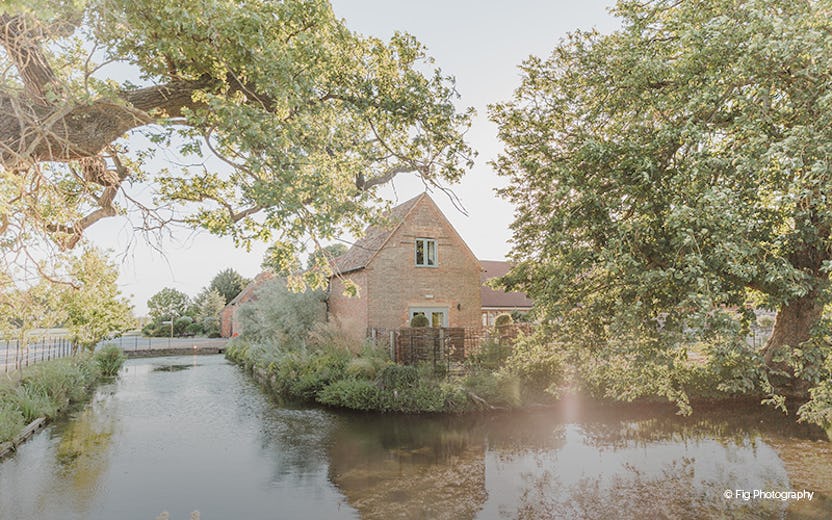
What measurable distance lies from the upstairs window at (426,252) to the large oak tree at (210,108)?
40.5 feet

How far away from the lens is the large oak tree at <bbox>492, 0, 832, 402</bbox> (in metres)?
5.75

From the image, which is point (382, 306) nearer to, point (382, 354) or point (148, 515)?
point (382, 354)

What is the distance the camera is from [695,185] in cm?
662

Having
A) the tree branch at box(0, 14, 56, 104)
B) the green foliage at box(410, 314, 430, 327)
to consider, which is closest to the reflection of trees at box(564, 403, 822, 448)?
the green foliage at box(410, 314, 430, 327)

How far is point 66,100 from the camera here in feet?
16.5

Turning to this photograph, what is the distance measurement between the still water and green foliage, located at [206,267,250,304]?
35898 mm

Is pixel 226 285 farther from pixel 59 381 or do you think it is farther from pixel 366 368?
pixel 366 368

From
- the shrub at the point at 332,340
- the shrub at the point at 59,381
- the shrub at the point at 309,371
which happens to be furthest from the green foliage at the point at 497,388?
the shrub at the point at 59,381

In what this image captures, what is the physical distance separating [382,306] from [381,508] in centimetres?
1277

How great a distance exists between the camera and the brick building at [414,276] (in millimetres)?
20219

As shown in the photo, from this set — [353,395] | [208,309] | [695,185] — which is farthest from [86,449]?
[208,309]

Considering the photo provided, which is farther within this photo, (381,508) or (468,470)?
(468,470)

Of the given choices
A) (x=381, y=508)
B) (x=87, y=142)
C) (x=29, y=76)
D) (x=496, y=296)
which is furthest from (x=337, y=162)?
(x=496, y=296)

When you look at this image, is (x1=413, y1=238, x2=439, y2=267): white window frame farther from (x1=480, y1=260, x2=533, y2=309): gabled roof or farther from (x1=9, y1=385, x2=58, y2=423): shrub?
(x1=9, y1=385, x2=58, y2=423): shrub
